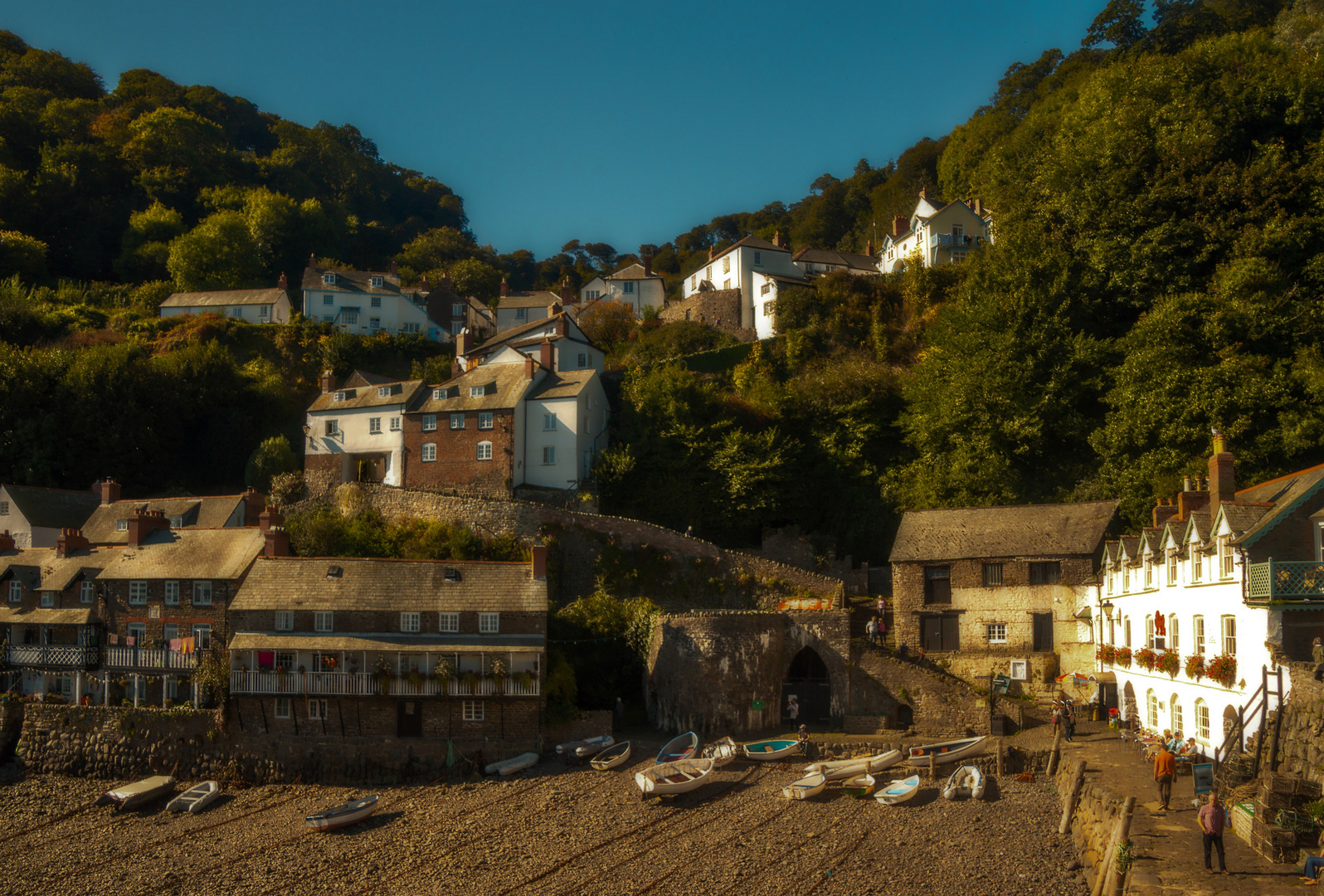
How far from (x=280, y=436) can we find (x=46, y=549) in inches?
522

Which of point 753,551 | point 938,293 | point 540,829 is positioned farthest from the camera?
point 938,293

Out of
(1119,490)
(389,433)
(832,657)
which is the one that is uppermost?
(389,433)

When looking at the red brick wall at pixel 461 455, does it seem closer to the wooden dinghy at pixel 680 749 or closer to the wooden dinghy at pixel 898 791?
the wooden dinghy at pixel 680 749

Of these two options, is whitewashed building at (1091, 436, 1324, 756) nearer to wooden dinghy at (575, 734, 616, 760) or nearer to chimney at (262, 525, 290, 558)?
wooden dinghy at (575, 734, 616, 760)

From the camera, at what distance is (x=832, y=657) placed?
30828 millimetres

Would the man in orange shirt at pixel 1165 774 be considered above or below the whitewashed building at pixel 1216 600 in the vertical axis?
below

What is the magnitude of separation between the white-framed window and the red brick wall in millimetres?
27741

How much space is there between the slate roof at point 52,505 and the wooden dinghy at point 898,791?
36402 mm

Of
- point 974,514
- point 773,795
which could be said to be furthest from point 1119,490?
point 773,795

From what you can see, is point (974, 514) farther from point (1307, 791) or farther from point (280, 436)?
point (280, 436)

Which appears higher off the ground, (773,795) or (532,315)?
(532,315)

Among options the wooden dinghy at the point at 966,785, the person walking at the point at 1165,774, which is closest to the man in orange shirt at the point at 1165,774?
the person walking at the point at 1165,774

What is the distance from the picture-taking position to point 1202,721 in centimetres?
2256

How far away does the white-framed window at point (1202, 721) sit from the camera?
73.1 feet
